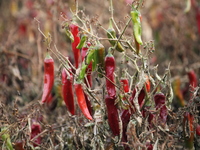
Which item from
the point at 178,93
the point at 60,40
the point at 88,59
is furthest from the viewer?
the point at 60,40

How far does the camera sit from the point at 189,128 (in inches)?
97.7

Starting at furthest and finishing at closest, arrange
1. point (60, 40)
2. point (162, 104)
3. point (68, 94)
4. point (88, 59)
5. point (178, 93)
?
point (60, 40), point (178, 93), point (68, 94), point (162, 104), point (88, 59)

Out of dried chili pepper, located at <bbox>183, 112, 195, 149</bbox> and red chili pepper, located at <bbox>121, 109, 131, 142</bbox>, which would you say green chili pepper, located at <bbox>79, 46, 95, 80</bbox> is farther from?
dried chili pepper, located at <bbox>183, 112, 195, 149</bbox>

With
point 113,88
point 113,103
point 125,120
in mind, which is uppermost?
point 113,88

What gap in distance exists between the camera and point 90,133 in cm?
268

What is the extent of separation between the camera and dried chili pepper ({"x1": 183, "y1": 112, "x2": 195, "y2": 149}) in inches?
97.8

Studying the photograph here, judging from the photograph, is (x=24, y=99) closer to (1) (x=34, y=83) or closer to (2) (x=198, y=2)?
(1) (x=34, y=83)

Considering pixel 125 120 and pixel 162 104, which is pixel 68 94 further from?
pixel 162 104

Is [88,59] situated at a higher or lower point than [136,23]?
lower

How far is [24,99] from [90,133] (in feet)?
5.73

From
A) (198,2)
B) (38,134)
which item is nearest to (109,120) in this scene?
(38,134)

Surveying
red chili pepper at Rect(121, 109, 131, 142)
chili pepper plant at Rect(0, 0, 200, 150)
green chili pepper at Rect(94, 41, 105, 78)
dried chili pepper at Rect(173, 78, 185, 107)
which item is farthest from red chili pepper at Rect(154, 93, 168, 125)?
dried chili pepper at Rect(173, 78, 185, 107)

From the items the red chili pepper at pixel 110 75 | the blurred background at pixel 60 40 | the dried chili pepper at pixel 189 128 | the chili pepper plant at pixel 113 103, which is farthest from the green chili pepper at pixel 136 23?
the blurred background at pixel 60 40

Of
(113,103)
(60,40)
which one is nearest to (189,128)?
(113,103)
